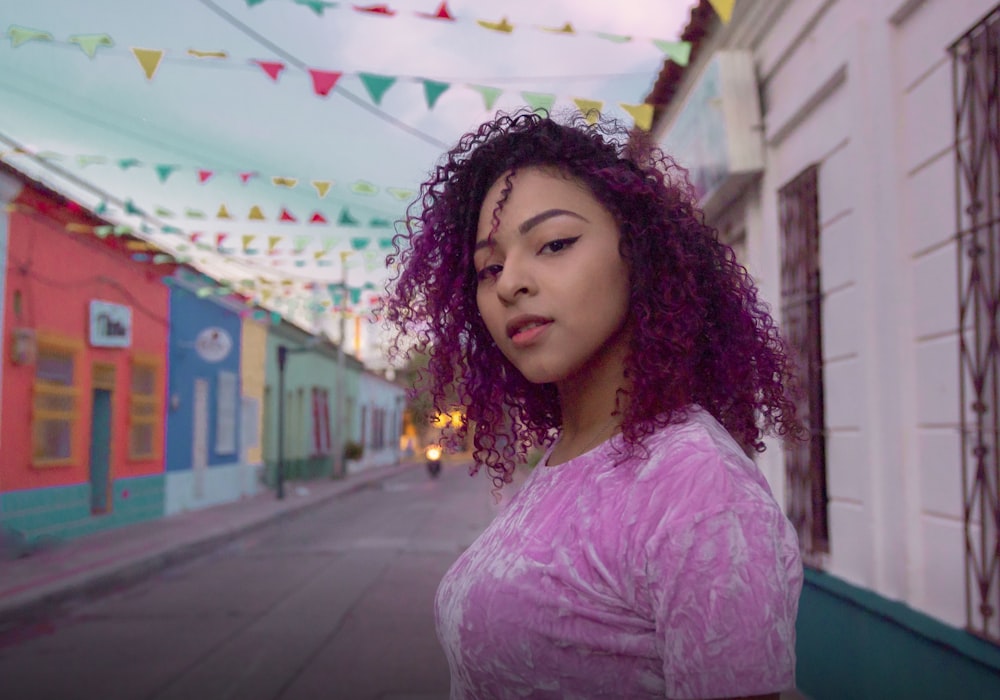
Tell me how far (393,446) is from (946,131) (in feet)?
159

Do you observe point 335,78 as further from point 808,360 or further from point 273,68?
point 808,360

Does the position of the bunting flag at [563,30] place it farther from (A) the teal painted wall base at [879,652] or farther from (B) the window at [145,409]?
(B) the window at [145,409]

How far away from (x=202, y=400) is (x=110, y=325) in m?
4.85

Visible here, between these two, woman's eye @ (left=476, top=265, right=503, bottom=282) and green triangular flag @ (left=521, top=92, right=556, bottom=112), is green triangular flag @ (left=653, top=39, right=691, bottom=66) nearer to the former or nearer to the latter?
green triangular flag @ (left=521, top=92, right=556, bottom=112)

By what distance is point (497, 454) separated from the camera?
6.45ft

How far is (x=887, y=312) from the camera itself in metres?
4.23

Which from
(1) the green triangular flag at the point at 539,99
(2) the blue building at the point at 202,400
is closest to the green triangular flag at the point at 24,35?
(1) the green triangular flag at the point at 539,99

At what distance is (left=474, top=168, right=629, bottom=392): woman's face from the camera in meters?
1.33

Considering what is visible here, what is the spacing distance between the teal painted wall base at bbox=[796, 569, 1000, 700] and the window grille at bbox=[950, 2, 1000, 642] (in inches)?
5.8

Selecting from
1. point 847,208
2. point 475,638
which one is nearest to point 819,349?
point 847,208

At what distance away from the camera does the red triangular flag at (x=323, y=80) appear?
19.5 feet

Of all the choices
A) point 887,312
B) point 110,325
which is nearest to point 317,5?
point 887,312

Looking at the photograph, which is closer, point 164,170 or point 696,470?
point 696,470

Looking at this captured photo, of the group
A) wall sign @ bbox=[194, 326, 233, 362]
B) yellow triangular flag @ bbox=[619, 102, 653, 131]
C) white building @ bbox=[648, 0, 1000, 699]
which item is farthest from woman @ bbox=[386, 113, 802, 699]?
wall sign @ bbox=[194, 326, 233, 362]
